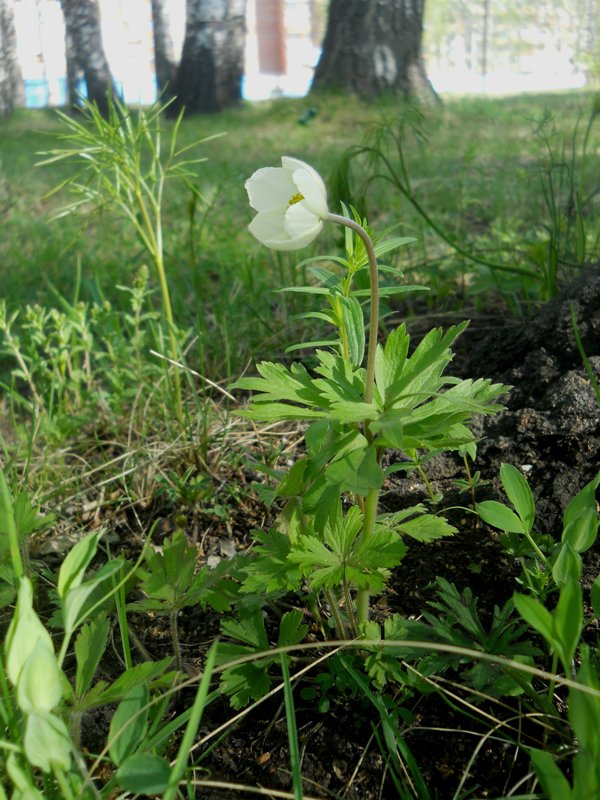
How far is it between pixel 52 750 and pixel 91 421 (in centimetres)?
140

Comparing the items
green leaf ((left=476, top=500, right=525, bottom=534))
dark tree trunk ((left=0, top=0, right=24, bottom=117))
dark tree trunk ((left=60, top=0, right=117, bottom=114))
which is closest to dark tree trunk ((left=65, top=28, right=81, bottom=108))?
dark tree trunk ((left=60, top=0, right=117, bottom=114))

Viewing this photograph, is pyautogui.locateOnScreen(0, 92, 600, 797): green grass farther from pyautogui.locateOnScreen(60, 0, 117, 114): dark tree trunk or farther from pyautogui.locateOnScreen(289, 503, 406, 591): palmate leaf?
pyautogui.locateOnScreen(60, 0, 117, 114): dark tree trunk

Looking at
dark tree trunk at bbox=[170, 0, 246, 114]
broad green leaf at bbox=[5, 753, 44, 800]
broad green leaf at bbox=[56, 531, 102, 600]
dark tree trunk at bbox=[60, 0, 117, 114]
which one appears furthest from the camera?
dark tree trunk at bbox=[60, 0, 117, 114]

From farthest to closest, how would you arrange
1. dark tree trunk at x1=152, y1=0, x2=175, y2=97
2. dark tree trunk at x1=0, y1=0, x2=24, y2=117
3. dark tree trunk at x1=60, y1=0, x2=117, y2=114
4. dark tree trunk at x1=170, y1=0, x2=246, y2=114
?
dark tree trunk at x1=152, y1=0, x2=175, y2=97, dark tree trunk at x1=0, y1=0, x2=24, y2=117, dark tree trunk at x1=60, y1=0, x2=117, y2=114, dark tree trunk at x1=170, y1=0, x2=246, y2=114

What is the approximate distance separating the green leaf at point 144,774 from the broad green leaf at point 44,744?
60mm

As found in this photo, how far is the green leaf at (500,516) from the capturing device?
1.10 m

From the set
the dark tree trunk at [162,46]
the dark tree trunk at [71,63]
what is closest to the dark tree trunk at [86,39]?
the dark tree trunk at [71,63]

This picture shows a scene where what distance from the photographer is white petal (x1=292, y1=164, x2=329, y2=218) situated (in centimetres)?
93

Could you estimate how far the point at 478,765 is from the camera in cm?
102

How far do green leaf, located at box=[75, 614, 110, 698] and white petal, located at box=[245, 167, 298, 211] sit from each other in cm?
60

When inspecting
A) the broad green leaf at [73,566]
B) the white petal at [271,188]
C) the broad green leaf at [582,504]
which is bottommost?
the broad green leaf at [582,504]

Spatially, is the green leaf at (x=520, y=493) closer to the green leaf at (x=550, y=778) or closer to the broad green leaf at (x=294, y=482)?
the broad green leaf at (x=294, y=482)

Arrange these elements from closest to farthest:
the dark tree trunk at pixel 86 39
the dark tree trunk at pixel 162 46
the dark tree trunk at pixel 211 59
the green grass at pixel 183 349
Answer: the green grass at pixel 183 349
the dark tree trunk at pixel 211 59
the dark tree trunk at pixel 86 39
the dark tree trunk at pixel 162 46

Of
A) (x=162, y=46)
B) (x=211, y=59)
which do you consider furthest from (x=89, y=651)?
(x=162, y=46)
